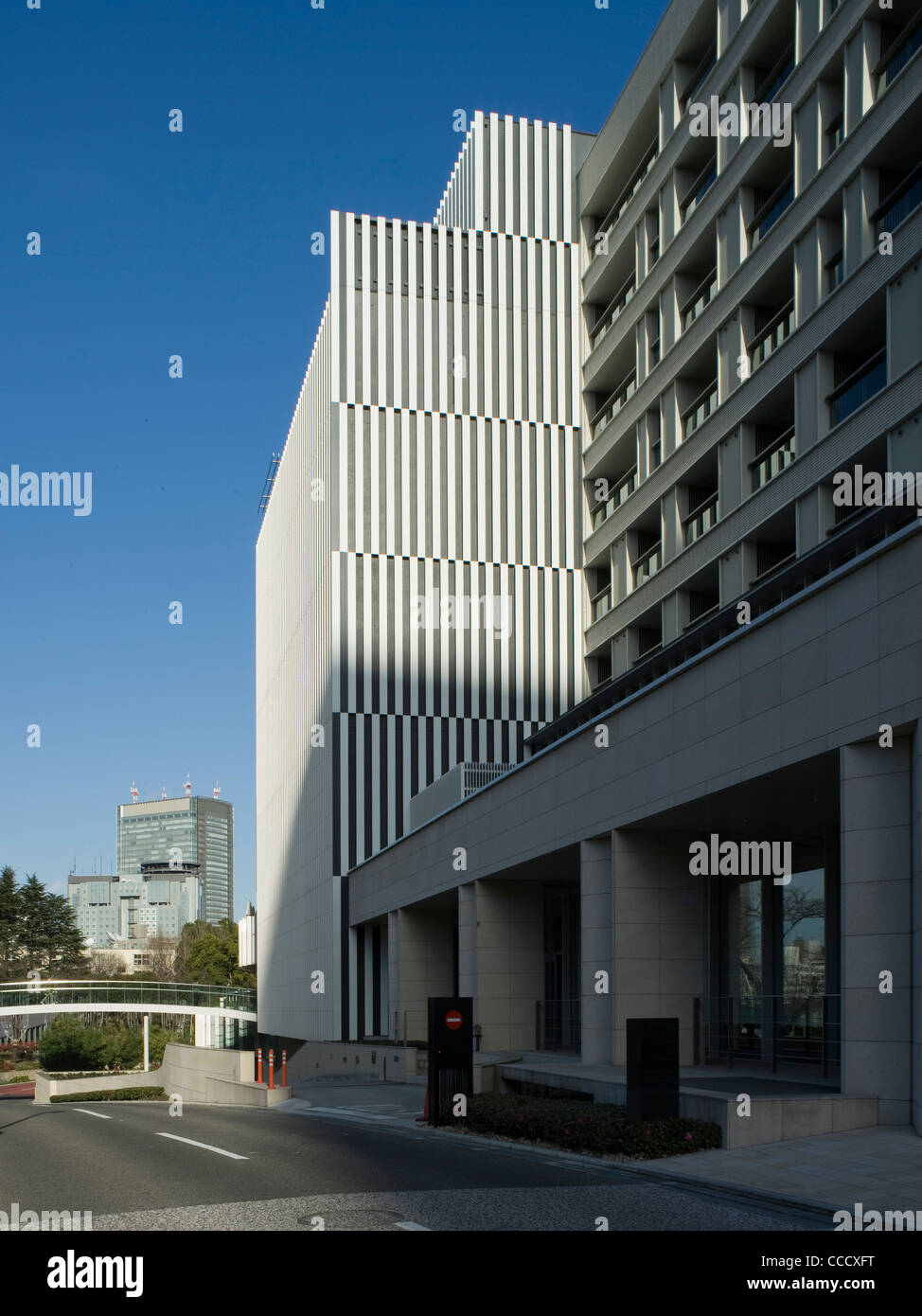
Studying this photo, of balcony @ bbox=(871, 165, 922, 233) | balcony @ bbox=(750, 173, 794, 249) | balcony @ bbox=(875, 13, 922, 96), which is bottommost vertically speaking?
balcony @ bbox=(871, 165, 922, 233)

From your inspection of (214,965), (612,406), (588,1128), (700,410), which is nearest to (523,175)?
(612,406)

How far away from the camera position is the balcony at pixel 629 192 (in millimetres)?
46281

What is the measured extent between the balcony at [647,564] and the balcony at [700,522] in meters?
2.82

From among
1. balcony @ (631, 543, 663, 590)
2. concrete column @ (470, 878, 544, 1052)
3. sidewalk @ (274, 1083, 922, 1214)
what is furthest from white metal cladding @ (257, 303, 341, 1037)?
sidewalk @ (274, 1083, 922, 1214)

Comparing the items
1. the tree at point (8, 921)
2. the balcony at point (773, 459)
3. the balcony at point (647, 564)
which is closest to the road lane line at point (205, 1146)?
the balcony at point (773, 459)

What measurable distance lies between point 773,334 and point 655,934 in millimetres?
16780

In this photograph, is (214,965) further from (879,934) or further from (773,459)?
(879,934)

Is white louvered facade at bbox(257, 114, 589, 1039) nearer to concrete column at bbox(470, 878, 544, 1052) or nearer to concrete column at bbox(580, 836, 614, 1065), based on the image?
concrete column at bbox(470, 878, 544, 1052)

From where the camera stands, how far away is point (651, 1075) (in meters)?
17.3

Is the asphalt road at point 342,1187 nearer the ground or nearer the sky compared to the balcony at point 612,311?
nearer the ground

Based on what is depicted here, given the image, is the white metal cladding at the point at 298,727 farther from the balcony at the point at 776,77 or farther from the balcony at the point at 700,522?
the balcony at the point at 776,77

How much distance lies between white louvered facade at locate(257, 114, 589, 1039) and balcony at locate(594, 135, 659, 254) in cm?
176

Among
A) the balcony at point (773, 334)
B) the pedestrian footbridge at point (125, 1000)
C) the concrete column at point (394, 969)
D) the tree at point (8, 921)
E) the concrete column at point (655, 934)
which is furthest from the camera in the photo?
the tree at point (8, 921)

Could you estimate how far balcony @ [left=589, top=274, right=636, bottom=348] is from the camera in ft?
163
